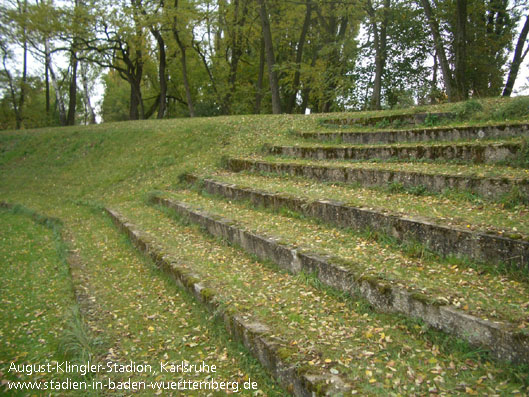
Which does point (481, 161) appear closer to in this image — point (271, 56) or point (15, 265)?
point (15, 265)

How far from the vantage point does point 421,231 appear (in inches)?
174

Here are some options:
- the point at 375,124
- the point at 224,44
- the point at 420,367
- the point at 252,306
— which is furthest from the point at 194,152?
the point at 224,44

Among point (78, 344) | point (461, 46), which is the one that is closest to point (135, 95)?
point (461, 46)

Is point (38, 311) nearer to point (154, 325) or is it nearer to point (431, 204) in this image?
point (154, 325)

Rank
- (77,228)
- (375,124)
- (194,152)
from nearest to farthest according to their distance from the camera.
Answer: (77,228) < (375,124) < (194,152)

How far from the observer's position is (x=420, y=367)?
300 centimetres

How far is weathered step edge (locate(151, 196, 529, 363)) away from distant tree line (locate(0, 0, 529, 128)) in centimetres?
898

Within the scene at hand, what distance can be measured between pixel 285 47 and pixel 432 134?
1811cm

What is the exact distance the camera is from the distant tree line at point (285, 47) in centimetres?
1535

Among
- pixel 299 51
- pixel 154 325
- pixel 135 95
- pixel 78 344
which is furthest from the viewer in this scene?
pixel 135 95

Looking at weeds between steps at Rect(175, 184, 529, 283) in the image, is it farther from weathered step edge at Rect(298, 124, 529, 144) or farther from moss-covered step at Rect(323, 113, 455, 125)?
moss-covered step at Rect(323, 113, 455, 125)

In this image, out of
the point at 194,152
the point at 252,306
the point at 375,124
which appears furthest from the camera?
the point at 194,152

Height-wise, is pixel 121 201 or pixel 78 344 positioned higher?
pixel 121 201

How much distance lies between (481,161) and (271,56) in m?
12.5
